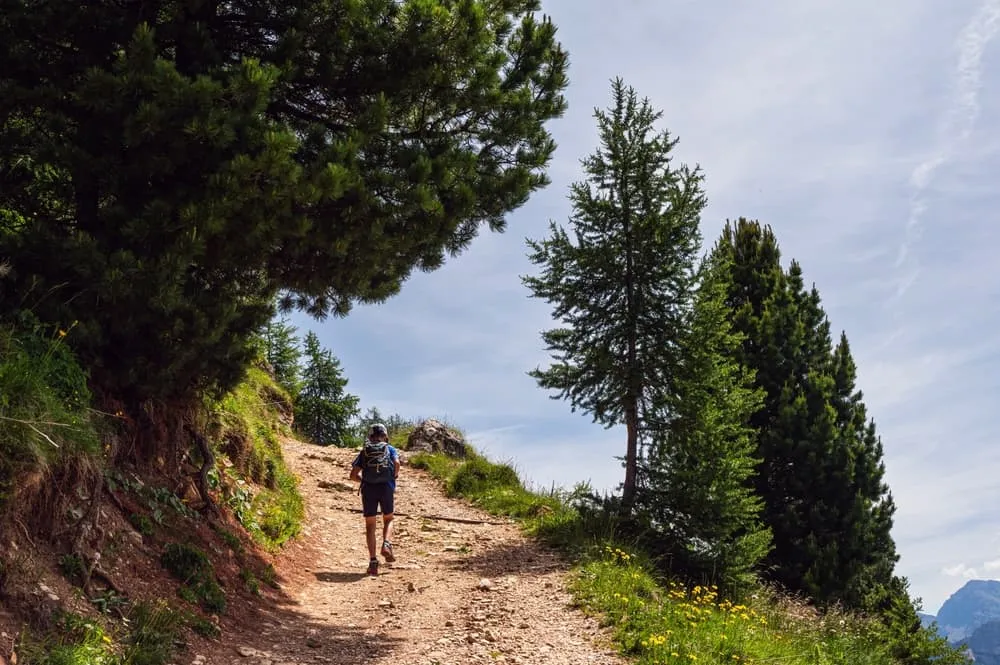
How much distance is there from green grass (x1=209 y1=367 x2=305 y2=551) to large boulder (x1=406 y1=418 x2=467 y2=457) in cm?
824

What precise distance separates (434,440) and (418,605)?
13.6m

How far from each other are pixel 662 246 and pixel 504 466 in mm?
7227

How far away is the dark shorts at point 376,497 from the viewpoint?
34.8 feet

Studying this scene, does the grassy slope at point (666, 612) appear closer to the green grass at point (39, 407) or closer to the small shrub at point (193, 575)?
the small shrub at point (193, 575)

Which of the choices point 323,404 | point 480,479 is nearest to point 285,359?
point 323,404

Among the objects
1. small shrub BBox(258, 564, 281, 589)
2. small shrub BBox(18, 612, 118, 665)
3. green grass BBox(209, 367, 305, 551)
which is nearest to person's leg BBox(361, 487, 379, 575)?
green grass BBox(209, 367, 305, 551)

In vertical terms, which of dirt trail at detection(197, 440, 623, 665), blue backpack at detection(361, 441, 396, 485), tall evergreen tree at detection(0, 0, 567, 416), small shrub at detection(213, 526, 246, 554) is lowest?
dirt trail at detection(197, 440, 623, 665)

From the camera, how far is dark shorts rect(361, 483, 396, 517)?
10.6m

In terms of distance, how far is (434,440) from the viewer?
22.3 metres

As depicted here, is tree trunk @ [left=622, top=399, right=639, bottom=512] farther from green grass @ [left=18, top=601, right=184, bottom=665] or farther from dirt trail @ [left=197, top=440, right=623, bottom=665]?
green grass @ [left=18, top=601, right=184, bottom=665]

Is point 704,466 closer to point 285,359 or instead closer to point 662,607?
point 662,607

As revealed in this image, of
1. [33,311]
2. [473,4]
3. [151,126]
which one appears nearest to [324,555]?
[33,311]

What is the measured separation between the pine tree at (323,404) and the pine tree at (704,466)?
56.0 ft

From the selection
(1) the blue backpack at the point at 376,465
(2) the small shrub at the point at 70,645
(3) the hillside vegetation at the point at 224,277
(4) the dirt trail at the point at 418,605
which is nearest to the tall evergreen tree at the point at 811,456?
(3) the hillside vegetation at the point at 224,277
